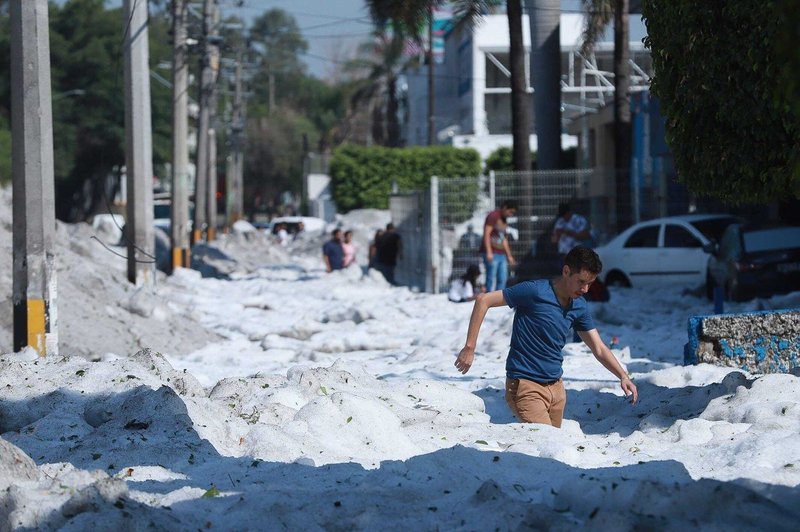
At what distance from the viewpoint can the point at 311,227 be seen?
55781mm

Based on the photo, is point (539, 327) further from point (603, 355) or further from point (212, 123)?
point (212, 123)

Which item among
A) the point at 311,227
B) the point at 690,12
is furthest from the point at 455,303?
the point at 311,227

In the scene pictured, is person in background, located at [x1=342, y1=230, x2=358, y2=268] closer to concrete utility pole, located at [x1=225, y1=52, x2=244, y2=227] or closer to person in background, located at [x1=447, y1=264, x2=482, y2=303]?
person in background, located at [x1=447, y1=264, x2=482, y2=303]

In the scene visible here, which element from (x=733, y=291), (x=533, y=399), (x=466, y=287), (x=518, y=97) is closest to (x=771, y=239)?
(x=733, y=291)

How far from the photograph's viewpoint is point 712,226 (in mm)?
20547

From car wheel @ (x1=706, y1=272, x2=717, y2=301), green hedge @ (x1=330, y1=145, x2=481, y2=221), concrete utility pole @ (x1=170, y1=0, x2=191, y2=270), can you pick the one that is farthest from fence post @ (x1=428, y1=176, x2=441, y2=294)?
green hedge @ (x1=330, y1=145, x2=481, y2=221)

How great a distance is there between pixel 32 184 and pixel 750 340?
22.4ft

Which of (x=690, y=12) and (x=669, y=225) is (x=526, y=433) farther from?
(x=669, y=225)

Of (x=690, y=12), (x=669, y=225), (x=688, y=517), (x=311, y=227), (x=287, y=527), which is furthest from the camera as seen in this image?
(x=311, y=227)

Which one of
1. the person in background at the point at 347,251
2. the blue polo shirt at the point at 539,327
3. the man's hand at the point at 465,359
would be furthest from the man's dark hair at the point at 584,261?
the person in background at the point at 347,251

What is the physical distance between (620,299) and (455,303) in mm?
2672

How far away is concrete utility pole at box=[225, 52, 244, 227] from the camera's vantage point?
5725 centimetres

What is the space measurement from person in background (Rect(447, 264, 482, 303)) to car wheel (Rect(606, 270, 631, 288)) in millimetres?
2597

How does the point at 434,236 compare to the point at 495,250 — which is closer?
the point at 495,250
